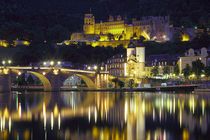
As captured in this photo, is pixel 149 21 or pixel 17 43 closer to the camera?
pixel 149 21

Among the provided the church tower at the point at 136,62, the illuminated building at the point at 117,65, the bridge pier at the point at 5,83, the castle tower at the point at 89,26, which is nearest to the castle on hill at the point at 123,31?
the castle tower at the point at 89,26

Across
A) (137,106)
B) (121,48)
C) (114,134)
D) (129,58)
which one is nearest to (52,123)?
(114,134)

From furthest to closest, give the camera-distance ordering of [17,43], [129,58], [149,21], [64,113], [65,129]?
[17,43], [149,21], [129,58], [64,113], [65,129]

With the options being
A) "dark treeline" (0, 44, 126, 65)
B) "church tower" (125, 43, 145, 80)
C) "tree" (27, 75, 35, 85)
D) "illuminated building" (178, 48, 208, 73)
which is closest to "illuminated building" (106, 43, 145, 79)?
"church tower" (125, 43, 145, 80)

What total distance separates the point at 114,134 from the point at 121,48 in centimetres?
7267

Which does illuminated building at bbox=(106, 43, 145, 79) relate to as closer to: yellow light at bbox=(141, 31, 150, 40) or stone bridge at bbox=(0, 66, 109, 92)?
stone bridge at bbox=(0, 66, 109, 92)

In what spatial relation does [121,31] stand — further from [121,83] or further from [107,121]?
[107,121]

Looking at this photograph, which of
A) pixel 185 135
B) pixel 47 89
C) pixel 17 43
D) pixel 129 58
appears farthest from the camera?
pixel 17 43

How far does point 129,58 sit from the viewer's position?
80.6 m

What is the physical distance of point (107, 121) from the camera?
31.4 meters

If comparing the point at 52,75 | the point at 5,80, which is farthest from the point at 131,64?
the point at 5,80

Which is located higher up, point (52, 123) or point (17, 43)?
point (17, 43)

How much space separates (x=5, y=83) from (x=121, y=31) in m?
44.5

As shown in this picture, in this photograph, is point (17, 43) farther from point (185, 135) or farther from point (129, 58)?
point (185, 135)
